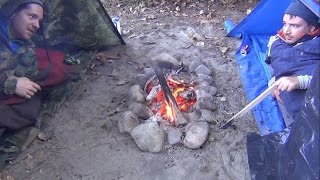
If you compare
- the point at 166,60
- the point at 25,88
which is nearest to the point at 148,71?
the point at 166,60

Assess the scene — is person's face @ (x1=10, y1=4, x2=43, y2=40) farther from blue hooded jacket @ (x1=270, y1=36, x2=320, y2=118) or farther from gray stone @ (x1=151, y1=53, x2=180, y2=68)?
blue hooded jacket @ (x1=270, y1=36, x2=320, y2=118)

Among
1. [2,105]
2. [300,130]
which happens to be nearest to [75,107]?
[2,105]

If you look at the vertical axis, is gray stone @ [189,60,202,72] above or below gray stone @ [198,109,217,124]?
below

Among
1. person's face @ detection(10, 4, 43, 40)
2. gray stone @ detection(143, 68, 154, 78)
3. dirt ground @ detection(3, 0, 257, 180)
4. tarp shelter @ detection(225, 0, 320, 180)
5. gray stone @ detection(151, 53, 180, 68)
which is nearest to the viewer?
tarp shelter @ detection(225, 0, 320, 180)

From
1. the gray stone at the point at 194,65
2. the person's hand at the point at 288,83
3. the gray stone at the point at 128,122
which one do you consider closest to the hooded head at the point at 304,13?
the person's hand at the point at 288,83

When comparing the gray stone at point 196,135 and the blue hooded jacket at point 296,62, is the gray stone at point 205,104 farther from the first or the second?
the blue hooded jacket at point 296,62

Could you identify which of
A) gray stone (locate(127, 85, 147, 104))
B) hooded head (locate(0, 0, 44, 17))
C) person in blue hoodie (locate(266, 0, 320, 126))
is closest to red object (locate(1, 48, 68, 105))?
hooded head (locate(0, 0, 44, 17))

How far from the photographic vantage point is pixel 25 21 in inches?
115

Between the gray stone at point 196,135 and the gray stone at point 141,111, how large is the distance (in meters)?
0.36

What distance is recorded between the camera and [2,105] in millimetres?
2807

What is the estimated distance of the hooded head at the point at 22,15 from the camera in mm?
2850

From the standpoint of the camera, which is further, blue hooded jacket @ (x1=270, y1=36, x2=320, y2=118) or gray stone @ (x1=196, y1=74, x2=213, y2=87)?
gray stone @ (x1=196, y1=74, x2=213, y2=87)

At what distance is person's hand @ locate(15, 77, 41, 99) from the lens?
2849 mm

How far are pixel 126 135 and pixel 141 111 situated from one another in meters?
0.22
